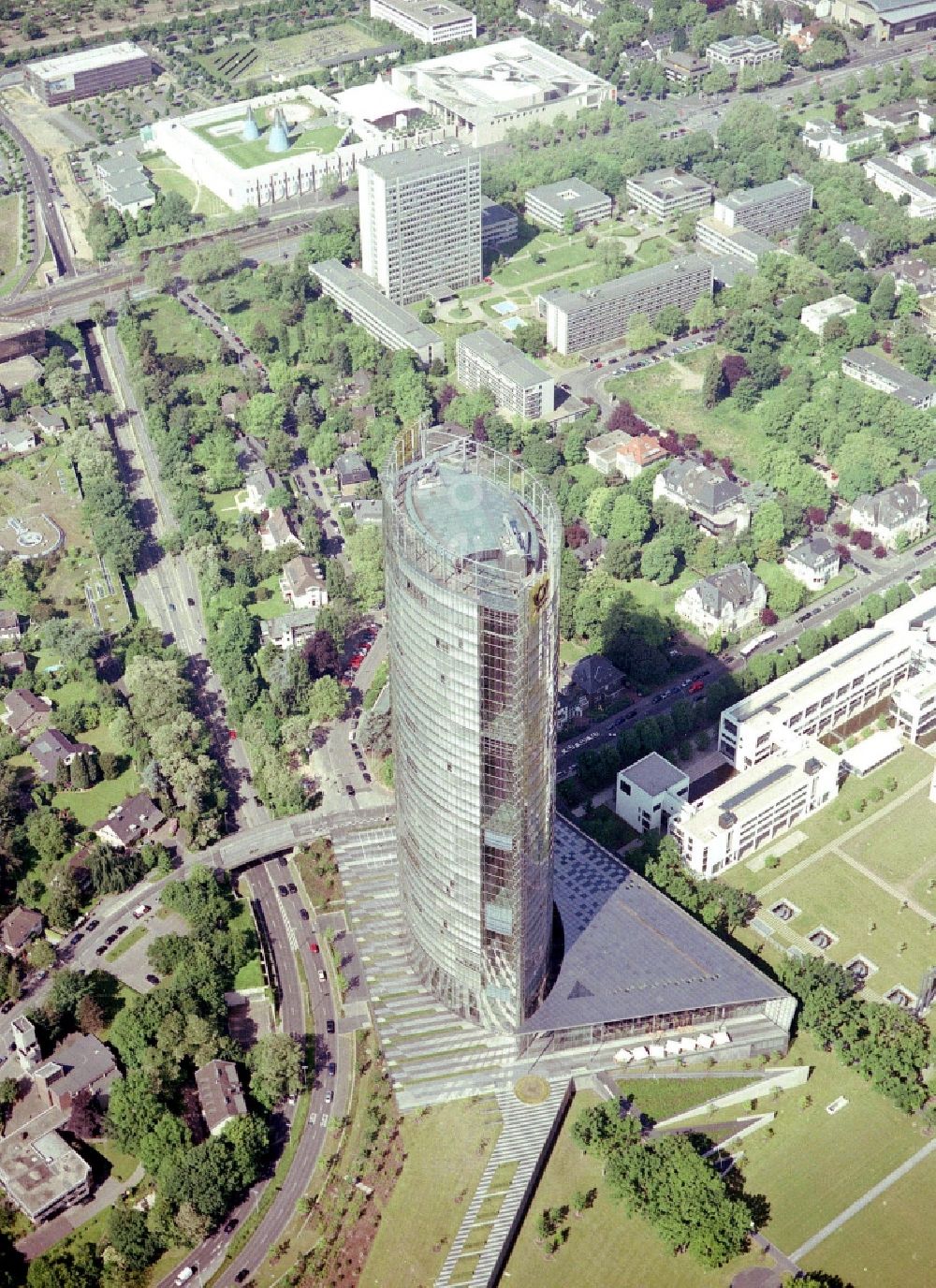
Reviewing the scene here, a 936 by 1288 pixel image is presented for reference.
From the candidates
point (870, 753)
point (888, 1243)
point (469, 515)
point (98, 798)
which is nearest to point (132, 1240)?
point (98, 798)

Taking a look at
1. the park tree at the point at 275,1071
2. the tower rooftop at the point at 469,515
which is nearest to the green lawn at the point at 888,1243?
the park tree at the point at 275,1071

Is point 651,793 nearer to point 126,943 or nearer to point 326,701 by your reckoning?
point 326,701

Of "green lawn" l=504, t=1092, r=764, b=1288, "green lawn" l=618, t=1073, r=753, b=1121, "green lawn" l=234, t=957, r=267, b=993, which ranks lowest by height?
"green lawn" l=234, t=957, r=267, b=993

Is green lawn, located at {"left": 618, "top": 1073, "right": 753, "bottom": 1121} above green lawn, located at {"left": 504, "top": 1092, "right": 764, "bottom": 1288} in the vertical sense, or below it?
above

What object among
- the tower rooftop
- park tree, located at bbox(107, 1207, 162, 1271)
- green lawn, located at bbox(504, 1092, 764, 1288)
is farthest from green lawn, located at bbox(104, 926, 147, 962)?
the tower rooftop

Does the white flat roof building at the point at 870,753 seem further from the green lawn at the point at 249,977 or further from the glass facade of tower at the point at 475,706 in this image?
the green lawn at the point at 249,977

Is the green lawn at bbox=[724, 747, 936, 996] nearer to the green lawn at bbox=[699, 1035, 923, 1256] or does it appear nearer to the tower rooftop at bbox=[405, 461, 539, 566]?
the green lawn at bbox=[699, 1035, 923, 1256]
